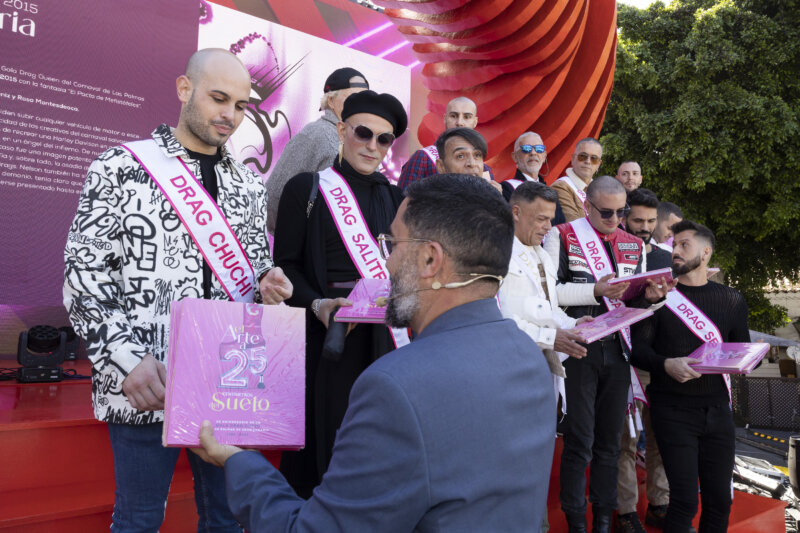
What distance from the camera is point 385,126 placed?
2752 millimetres

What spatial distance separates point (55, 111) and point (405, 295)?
4.29 m

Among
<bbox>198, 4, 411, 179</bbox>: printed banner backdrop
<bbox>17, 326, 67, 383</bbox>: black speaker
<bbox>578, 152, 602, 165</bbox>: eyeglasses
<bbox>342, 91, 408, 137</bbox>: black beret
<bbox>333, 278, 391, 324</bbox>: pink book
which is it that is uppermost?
<bbox>198, 4, 411, 179</bbox>: printed banner backdrop

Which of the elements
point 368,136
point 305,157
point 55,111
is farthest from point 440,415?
point 55,111

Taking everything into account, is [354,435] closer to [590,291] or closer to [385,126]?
[385,126]

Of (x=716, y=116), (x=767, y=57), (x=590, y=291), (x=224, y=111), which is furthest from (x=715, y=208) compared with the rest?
(x=224, y=111)

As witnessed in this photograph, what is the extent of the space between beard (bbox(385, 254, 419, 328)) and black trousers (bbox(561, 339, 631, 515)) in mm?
2208

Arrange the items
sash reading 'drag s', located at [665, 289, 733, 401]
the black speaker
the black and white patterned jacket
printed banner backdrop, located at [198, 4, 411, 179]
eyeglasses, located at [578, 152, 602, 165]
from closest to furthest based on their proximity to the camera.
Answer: the black and white patterned jacket < sash reading 'drag s', located at [665, 289, 733, 401] < the black speaker < eyeglasses, located at [578, 152, 602, 165] < printed banner backdrop, located at [198, 4, 411, 179]

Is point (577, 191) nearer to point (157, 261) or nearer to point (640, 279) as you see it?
point (640, 279)

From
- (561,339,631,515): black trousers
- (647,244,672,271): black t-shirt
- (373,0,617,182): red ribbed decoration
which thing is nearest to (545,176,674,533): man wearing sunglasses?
(561,339,631,515): black trousers

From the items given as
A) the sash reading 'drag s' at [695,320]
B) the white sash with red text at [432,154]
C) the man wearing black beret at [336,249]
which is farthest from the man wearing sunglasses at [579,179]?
the man wearing black beret at [336,249]

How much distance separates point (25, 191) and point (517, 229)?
11.6 feet

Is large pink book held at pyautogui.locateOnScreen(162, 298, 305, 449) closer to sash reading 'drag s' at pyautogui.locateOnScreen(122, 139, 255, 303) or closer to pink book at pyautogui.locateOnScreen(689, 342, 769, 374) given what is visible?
sash reading 'drag s' at pyautogui.locateOnScreen(122, 139, 255, 303)

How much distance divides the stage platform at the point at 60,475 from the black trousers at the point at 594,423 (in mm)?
1926

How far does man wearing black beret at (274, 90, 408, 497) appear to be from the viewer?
249cm
